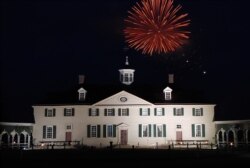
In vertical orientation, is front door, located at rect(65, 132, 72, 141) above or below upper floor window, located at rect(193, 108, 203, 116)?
below

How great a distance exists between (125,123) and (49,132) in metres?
7.11

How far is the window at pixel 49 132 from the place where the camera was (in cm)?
4028

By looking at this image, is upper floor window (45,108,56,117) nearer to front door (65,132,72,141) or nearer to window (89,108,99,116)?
front door (65,132,72,141)

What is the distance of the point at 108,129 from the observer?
4003cm

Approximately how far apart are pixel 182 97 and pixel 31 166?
87.3ft

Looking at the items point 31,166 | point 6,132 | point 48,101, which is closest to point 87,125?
point 48,101

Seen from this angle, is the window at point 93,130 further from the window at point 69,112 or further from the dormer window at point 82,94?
the dormer window at point 82,94

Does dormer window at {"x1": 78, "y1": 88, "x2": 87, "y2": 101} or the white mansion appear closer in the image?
the white mansion

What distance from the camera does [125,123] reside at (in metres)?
39.9

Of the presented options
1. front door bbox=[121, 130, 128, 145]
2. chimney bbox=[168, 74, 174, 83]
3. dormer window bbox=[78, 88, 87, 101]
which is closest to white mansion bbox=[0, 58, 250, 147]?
front door bbox=[121, 130, 128, 145]

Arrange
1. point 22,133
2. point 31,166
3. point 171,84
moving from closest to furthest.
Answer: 1. point 31,166
2. point 22,133
3. point 171,84

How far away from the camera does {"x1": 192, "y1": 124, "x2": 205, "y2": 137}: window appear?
39.6 metres

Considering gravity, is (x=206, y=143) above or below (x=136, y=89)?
below

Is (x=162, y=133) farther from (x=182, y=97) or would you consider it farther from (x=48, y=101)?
(x=48, y=101)
